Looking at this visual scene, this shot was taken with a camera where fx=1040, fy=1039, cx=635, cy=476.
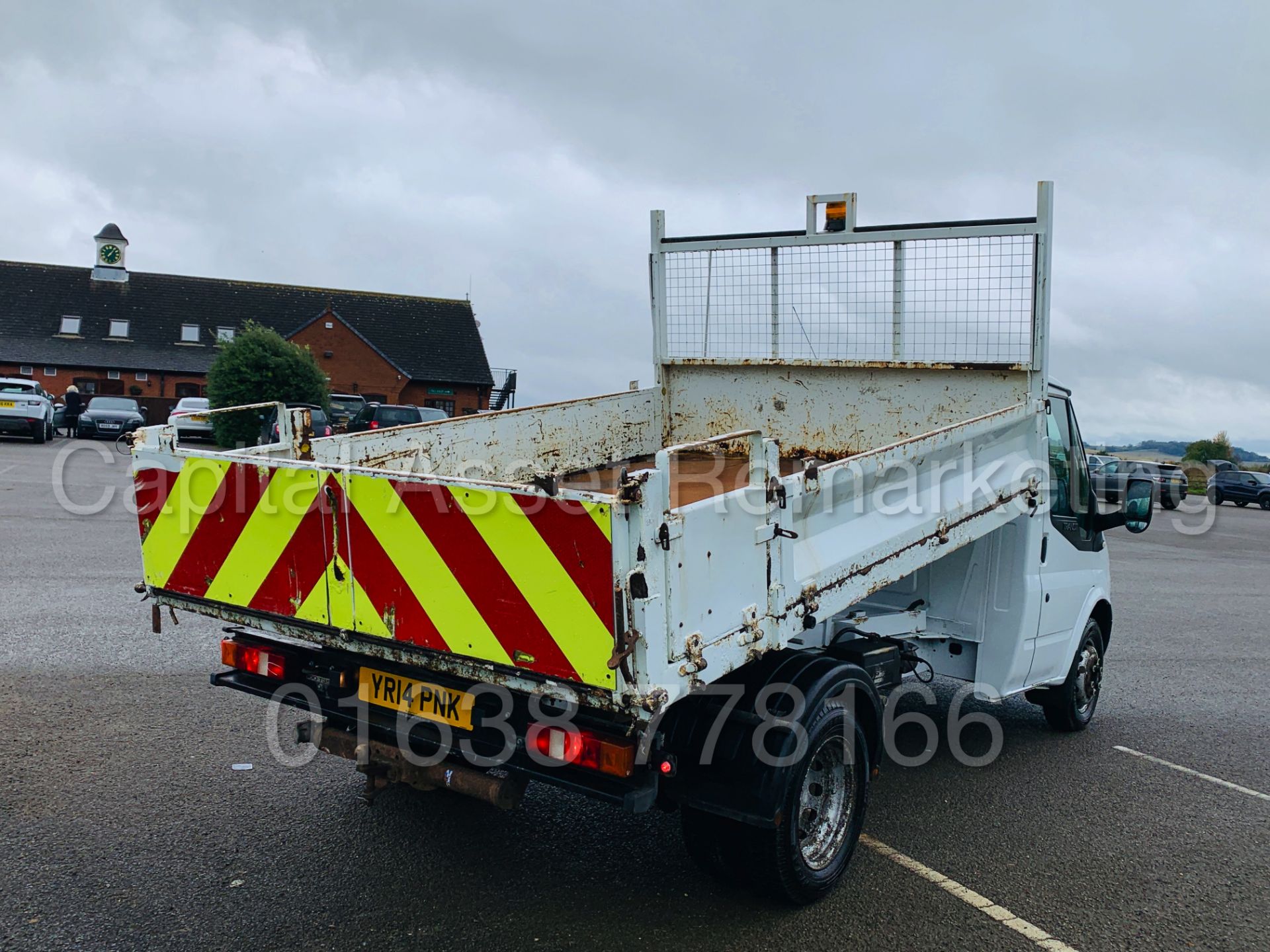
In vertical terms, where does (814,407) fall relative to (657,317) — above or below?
below

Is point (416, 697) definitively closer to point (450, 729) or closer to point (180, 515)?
point (450, 729)

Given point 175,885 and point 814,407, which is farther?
point 814,407

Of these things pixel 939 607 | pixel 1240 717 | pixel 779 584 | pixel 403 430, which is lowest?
pixel 1240 717

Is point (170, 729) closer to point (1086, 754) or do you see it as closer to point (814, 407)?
point (814, 407)

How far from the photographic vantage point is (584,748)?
3420mm

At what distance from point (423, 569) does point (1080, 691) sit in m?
4.59

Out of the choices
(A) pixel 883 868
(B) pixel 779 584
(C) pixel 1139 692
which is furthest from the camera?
(C) pixel 1139 692

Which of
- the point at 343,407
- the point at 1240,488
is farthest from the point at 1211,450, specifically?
the point at 343,407

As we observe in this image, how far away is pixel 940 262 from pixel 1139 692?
12.2 ft

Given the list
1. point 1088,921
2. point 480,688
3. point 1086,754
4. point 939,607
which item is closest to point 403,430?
point 480,688

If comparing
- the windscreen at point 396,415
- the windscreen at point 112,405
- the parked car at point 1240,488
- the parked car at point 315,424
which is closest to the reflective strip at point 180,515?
the parked car at point 315,424

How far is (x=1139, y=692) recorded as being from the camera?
7.56 meters

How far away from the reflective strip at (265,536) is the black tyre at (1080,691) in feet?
15.1

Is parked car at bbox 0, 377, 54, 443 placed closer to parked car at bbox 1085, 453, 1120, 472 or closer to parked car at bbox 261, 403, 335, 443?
parked car at bbox 261, 403, 335, 443
